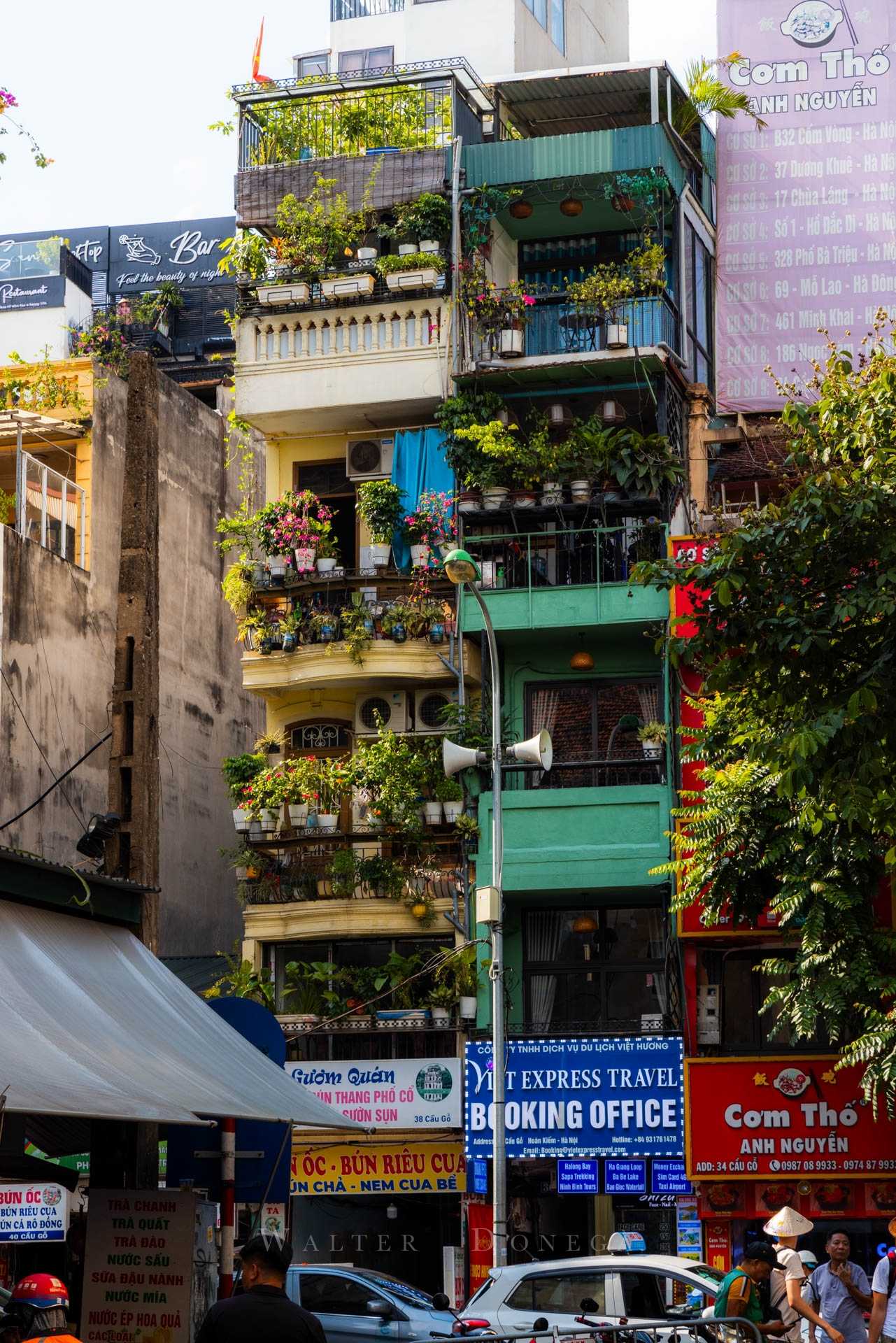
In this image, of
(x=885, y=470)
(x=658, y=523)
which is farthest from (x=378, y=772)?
(x=885, y=470)

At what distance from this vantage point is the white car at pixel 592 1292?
18.6 m

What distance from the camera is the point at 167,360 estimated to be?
44781mm

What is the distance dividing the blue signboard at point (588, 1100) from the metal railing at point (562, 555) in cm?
721

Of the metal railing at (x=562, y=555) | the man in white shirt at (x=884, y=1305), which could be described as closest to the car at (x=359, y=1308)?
the man in white shirt at (x=884, y=1305)

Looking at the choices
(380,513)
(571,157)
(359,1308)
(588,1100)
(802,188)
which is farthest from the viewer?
(802,188)

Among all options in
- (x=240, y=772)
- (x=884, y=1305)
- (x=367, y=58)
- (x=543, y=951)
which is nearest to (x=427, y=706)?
(x=240, y=772)

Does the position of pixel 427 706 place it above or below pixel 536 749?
above

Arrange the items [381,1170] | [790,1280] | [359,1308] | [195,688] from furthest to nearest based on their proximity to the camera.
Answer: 1. [195,688]
2. [381,1170]
3. [359,1308]
4. [790,1280]

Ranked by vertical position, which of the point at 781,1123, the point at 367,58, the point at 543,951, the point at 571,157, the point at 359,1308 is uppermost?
the point at 367,58

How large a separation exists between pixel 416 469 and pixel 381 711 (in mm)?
3930

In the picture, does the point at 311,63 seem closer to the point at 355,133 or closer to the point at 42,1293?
the point at 355,133

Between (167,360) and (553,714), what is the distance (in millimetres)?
15211

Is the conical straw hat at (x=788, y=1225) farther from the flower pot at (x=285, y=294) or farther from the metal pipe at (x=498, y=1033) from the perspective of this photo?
the flower pot at (x=285, y=294)

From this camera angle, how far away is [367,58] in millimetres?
42719
